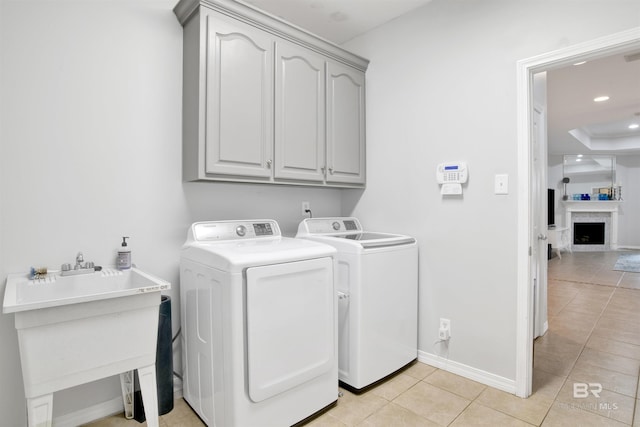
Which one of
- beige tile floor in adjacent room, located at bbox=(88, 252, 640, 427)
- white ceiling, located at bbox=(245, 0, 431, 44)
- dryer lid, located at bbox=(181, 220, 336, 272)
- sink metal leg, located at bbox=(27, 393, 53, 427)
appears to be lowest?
beige tile floor in adjacent room, located at bbox=(88, 252, 640, 427)

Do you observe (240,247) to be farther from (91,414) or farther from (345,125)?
(345,125)

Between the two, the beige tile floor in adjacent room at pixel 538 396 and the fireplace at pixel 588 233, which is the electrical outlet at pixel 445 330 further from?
the fireplace at pixel 588 233

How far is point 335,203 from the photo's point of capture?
10.1 ft

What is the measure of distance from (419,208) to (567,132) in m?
5.73

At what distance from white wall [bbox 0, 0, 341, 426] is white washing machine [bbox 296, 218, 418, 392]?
1008 mm

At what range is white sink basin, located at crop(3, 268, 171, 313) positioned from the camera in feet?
4.22

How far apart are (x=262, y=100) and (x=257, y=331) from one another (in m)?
1.39

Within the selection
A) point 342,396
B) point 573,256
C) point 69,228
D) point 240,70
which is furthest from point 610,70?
point 573,256

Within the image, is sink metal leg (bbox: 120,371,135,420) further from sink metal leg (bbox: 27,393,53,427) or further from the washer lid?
the washer lid

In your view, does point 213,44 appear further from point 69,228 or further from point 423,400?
point 423,400

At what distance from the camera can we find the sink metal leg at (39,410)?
121 cm

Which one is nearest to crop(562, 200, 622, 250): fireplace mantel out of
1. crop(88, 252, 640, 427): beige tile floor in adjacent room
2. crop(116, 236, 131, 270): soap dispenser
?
crop(88, 252, 640, 427): beige tile floor in adjacent room

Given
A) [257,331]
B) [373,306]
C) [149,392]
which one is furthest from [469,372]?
[149,392]

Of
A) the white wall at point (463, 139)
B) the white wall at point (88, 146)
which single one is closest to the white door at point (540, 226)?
the white wall at point (463, 139)
